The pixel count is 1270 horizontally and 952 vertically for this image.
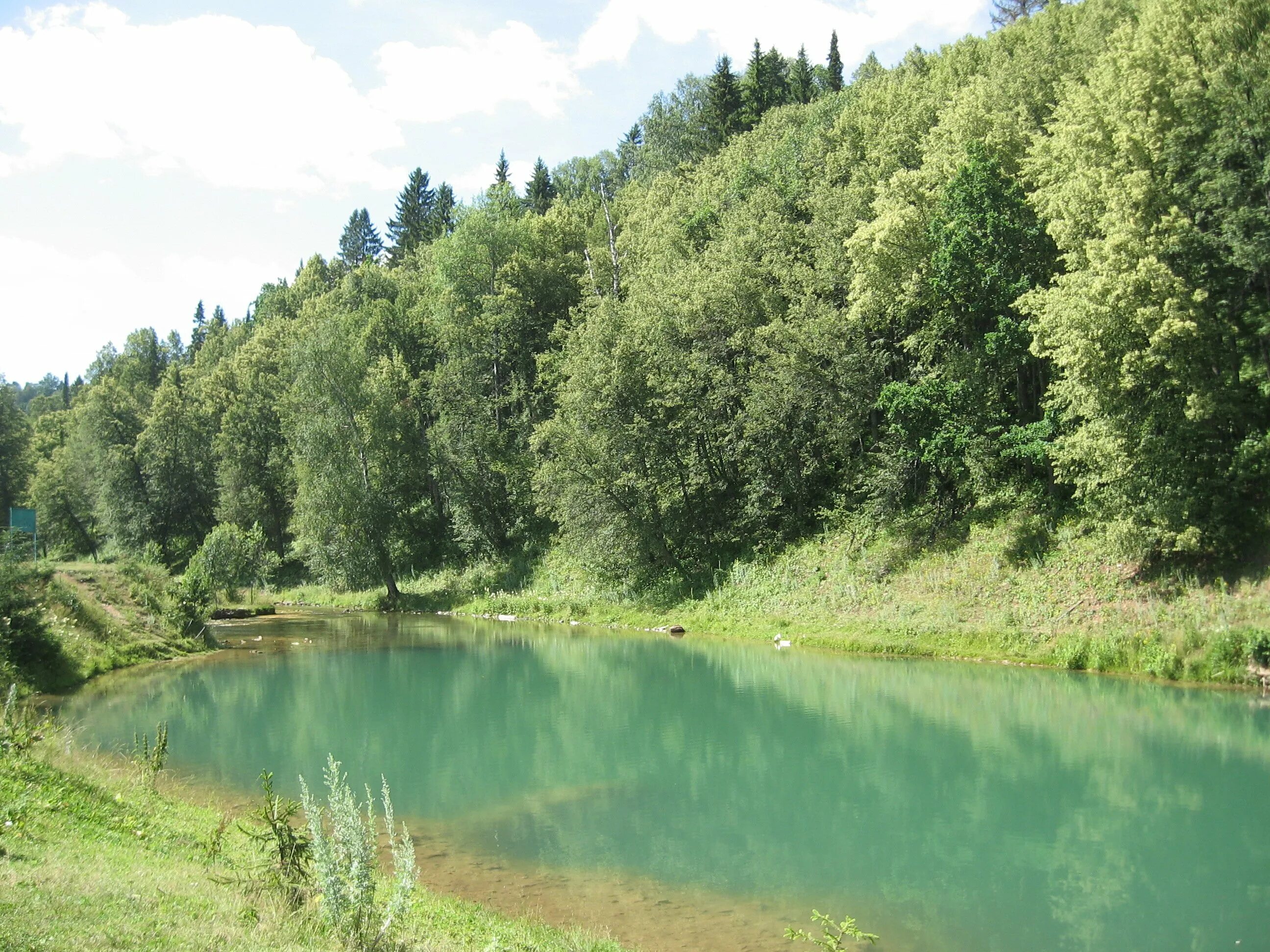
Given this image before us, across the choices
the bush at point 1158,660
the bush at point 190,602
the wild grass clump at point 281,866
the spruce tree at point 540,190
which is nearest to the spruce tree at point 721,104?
the spruce tree at point 540,190

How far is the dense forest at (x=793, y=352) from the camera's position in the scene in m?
22.8

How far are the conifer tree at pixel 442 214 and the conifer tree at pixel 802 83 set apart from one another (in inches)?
1183

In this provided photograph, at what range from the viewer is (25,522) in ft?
113

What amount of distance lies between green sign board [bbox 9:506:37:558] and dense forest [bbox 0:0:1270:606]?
19.1ft

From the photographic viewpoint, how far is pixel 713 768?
16.7 metres

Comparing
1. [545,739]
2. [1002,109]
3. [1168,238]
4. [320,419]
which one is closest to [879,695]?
[545,739]

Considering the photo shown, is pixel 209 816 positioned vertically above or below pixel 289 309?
below

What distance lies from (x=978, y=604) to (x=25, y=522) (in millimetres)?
34972

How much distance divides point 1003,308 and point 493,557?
29154 mm

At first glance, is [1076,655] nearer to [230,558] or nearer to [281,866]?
[281,866]

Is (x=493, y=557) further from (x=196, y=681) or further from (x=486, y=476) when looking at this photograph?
(x=196, y=681)

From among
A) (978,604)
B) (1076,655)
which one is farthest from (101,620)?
(1076,655)

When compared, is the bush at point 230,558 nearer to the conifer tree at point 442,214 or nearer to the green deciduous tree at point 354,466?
the green deciduous tree at point 354,466

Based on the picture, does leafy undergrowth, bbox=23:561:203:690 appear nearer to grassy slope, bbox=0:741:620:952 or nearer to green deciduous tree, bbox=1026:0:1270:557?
grassy slope, bbox=0:741:620:952
